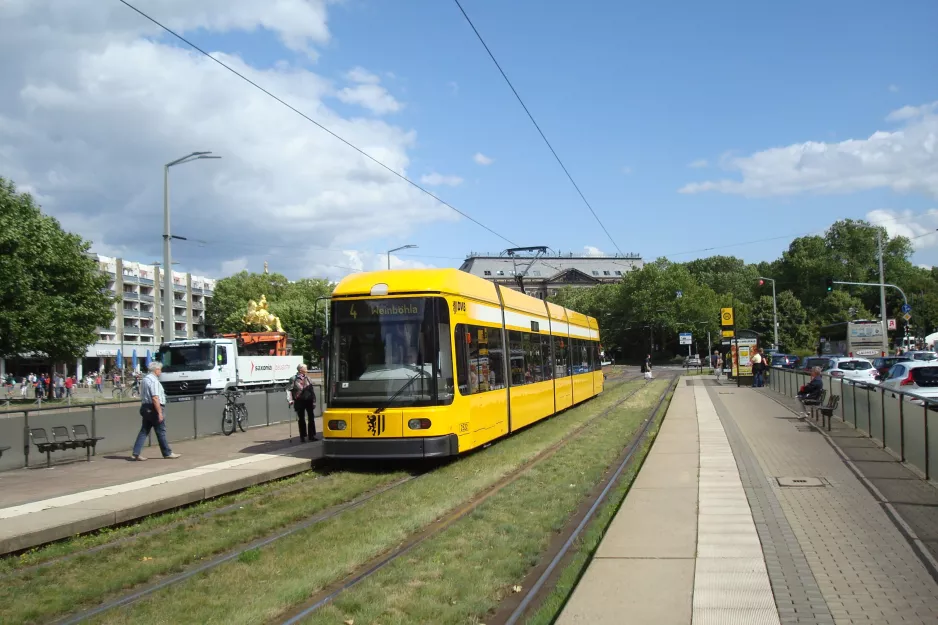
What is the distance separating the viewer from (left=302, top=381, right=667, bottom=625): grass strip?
580cm

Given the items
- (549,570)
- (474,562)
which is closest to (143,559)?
(474,562)

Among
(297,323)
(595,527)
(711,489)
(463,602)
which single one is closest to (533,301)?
(711,489)

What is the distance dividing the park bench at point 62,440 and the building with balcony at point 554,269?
110 m

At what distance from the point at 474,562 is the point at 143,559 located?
3.11 m

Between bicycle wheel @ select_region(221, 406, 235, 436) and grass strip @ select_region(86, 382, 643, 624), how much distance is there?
8.22 metres

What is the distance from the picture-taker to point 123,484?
1120 centimetres

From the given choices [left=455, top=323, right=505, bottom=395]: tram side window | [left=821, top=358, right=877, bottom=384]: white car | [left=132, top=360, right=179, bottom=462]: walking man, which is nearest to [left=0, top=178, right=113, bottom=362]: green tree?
[left=132, top=360, right=179, bottom=462]: walking man

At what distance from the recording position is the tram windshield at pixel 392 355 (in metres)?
12.6

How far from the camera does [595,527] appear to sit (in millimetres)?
8641

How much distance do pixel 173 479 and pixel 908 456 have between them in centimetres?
1104

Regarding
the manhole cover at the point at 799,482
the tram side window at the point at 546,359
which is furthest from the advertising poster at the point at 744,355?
the manhole cover at the point at 799,482

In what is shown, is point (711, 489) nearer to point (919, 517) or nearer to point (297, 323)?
point (919, 517)

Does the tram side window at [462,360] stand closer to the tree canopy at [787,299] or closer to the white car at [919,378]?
the white car at [919,378]

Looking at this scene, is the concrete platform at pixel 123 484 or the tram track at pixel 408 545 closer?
the tram track at pixel 408 545
